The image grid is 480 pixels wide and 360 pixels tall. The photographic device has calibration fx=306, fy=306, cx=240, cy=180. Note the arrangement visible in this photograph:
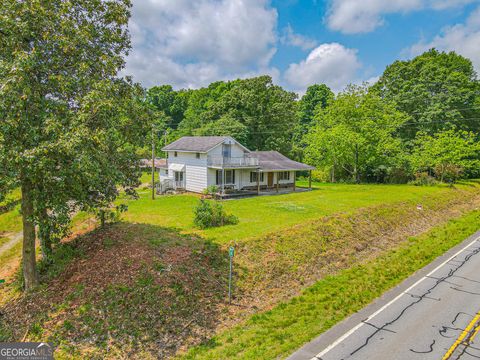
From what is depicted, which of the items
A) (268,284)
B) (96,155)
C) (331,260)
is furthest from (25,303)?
(331,260)

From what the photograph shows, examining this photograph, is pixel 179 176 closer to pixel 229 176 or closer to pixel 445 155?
pixel 229 176

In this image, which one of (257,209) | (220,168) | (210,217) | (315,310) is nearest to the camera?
(315,310)

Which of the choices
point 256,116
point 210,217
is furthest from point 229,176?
point 256,116

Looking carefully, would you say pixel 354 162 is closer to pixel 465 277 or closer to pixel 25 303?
pixel 465 277

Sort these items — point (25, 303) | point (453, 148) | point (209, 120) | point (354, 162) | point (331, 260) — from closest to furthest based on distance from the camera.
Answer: point (25, 303), point (331, 260), point (453, 148), point (354, 162), point (209, 120)

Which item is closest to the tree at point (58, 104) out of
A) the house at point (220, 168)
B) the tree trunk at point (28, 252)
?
the tree trunk at point (28, 252)

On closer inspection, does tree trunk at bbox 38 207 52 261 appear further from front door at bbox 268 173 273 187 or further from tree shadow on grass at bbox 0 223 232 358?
front door at bbox 268 173 273 187
